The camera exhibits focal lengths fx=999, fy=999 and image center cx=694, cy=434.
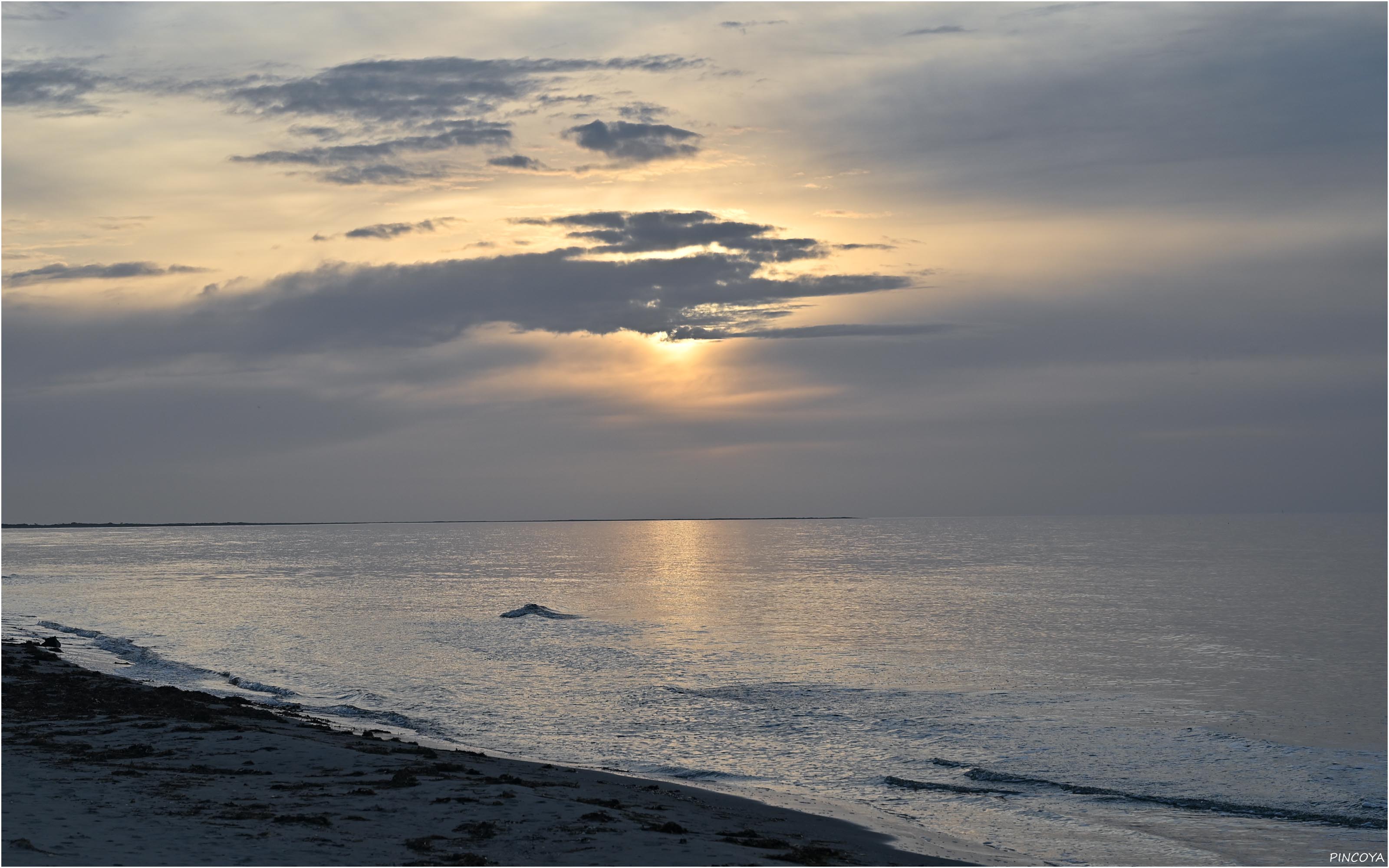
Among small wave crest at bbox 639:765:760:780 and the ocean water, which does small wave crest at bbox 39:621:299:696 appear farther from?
small wave crest at bbox 639:765:760:780

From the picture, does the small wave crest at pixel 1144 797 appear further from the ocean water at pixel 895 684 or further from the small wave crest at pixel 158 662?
the small wave crest at pixel 158 662

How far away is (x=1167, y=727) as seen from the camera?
3095 centimetres

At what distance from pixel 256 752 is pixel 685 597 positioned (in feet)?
209

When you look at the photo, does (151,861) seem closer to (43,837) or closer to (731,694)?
(43,837)

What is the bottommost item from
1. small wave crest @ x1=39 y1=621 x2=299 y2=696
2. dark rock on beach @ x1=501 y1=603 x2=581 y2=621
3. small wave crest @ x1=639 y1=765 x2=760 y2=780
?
dark rock on beach @ x1=501 y1=603 x2=581 y2=621

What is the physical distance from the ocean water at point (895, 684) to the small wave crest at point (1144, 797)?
0.25 ft

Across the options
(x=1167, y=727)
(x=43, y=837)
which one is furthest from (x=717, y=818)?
(x=1167, y=727)

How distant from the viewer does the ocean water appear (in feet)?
73.0

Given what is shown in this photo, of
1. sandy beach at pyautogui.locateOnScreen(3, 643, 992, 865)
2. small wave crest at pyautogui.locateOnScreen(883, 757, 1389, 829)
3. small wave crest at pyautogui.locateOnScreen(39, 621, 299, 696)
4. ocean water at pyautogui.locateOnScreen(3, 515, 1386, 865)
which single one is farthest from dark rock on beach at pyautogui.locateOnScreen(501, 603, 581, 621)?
small wave crest at pyautogui.locateOnScreen(883, 757, 1389, 829)

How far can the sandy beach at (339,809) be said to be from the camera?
14.2 meters

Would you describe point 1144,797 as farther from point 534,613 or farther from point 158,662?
point 534,613

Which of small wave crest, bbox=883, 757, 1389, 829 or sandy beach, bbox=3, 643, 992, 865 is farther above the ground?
sandy beach, bbox=3, 643, 992, 865

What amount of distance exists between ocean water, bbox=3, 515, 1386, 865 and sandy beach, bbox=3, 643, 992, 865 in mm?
3492

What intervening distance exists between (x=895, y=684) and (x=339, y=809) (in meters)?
26.3
